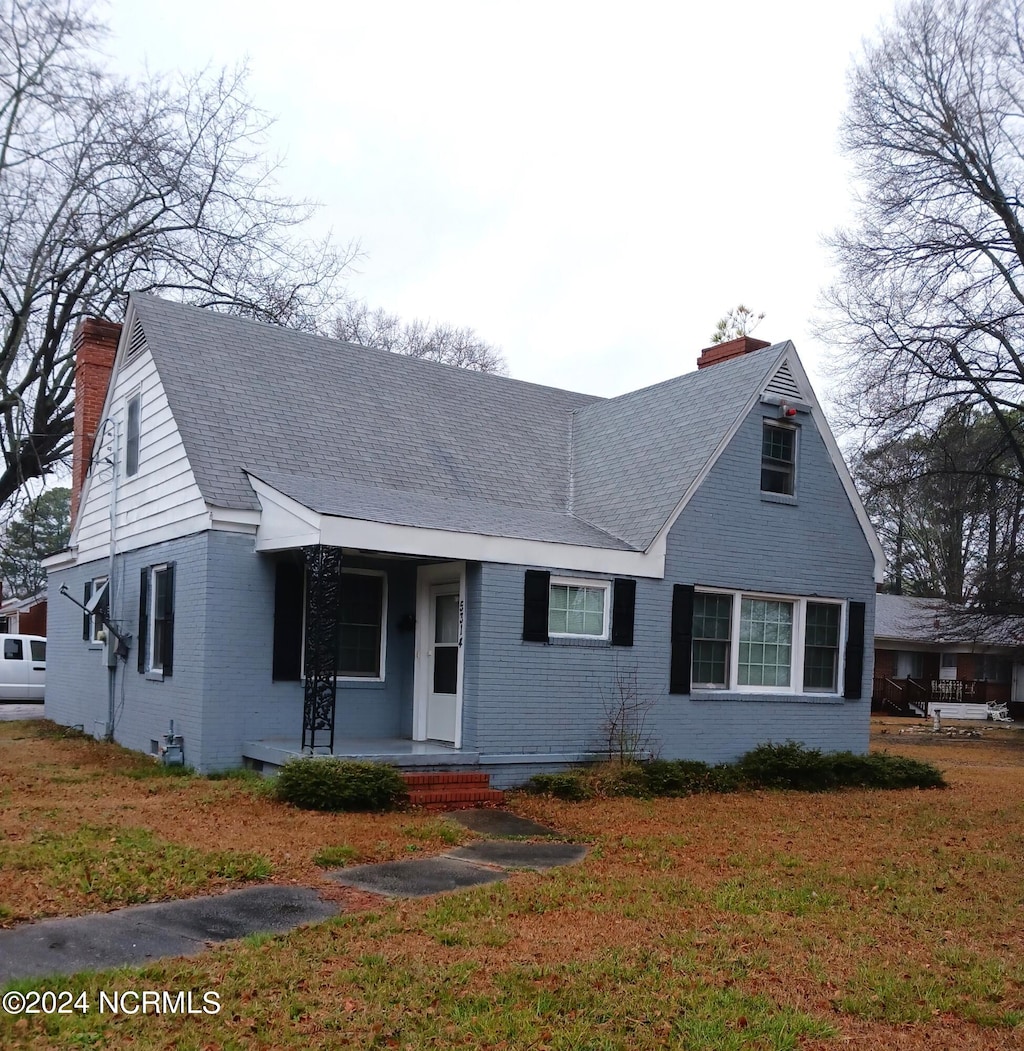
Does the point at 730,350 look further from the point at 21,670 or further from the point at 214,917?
the point at 21,670

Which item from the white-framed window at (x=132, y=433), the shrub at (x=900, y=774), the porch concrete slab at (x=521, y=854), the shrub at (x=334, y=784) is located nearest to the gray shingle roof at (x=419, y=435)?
the white-framed window at (x=132, y=433)

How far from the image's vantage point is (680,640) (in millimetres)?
14523

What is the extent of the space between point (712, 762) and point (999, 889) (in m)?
6.24

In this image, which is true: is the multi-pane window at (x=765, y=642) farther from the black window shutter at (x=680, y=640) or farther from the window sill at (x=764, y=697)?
the black window shutter at (x=680, y=640)

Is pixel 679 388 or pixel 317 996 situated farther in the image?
pixel 679 388

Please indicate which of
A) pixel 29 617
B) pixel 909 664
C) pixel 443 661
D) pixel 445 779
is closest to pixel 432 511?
pixel 443 661

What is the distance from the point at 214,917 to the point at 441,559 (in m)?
6.79

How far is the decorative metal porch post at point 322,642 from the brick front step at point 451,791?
41.2 inches

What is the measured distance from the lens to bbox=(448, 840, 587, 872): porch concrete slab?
29.5 feet

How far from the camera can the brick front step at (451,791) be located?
1152cm

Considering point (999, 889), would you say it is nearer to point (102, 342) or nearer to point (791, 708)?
point (791, 708)

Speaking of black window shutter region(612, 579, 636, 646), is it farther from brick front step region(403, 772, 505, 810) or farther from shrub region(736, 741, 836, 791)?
brick front step region(403, 772, 505, 810)

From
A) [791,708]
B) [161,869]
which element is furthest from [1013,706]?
[161,869]

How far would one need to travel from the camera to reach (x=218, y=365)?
48.5 ft
